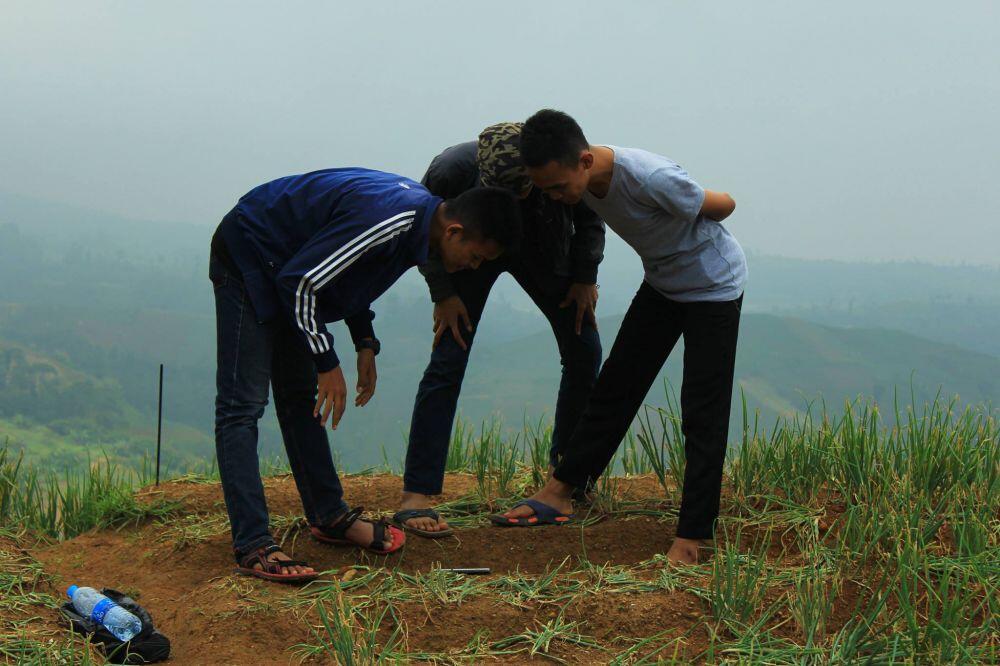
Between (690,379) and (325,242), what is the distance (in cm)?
136

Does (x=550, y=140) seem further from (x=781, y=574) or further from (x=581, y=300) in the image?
(x=781, y=574)

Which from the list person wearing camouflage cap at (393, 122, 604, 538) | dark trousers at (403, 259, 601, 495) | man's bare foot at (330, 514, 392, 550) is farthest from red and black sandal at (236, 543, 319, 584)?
dark trousers at (403, 259, 601, 495)

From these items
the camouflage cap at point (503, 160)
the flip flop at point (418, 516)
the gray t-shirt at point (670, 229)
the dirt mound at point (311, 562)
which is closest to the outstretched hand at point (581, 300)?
the gray t-shirt at point (670, 229)

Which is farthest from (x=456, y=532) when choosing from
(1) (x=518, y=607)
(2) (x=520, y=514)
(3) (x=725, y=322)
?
(3) (x=725, y=322)

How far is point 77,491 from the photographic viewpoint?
187 inches

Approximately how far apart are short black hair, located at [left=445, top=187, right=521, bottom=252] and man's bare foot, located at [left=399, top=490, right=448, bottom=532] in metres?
1.25

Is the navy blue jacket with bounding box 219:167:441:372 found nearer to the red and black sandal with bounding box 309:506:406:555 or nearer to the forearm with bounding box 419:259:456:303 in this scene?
the forearm with bounding box 419:259:456:303

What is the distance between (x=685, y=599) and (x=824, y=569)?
43cm

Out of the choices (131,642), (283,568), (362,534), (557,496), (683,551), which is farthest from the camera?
(557,496)

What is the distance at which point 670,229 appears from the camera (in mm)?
3480

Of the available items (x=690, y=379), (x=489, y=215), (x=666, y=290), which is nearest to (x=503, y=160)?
(x=489, y=215)

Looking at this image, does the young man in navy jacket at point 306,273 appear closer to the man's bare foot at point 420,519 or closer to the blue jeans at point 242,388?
the blue jeans at point 242,388

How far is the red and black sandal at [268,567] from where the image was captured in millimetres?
3434

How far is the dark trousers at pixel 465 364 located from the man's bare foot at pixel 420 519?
0.09 feet
